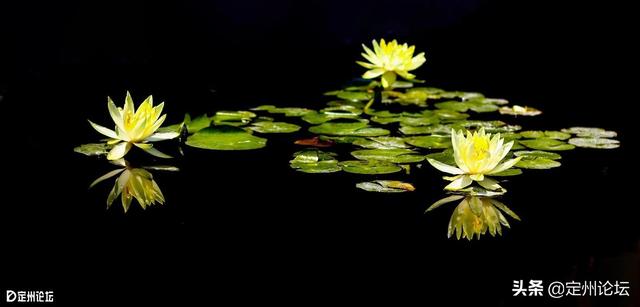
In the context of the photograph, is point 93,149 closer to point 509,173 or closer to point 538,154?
point 509,173

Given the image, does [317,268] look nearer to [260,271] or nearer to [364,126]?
[260,271]

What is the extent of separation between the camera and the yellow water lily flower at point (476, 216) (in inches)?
61.1

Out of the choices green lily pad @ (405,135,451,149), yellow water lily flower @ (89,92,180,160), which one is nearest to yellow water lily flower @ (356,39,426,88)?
green lily pad @ (405,135,451,149)

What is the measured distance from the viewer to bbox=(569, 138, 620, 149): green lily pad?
2.22 m

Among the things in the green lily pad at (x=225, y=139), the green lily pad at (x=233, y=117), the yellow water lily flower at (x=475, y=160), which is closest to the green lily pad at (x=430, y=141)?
the yellow water lily flower at (x=475, y=160)

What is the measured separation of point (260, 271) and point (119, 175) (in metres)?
0.73

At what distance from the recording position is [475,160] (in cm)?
178

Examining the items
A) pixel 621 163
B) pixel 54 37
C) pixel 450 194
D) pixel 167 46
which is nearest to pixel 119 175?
pixel 450 194

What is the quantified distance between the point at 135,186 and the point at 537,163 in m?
1.10

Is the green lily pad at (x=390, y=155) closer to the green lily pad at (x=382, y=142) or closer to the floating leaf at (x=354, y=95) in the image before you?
the green lily pad at (x=382, y=142)

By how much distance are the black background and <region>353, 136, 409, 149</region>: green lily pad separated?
222 millimetres

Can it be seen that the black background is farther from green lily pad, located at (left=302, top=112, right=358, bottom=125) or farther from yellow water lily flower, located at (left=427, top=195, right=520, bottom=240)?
green lily pad, located at (left=302, top=112, right=358, bottom=125)

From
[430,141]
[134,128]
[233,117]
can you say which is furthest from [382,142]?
[134,128]

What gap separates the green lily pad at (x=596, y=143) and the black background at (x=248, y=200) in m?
0.04
